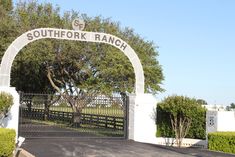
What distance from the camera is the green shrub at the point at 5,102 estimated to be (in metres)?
18.5

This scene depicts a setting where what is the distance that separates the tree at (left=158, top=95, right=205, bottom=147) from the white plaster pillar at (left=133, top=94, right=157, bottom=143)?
1.07 meters

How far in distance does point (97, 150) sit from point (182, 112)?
564 centimetres

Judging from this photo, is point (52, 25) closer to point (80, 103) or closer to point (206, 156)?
point (80, 103)

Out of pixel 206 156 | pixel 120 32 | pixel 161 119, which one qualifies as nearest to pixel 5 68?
pixel 161 119

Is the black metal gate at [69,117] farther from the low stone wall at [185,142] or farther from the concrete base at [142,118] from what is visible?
the low stone wall at [185,142]

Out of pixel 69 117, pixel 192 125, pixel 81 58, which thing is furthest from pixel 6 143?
pixel 81 58

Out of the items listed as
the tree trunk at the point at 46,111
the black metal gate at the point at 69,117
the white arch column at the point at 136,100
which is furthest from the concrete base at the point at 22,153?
the tree trunk at the point at 46,111

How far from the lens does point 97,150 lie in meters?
16.9

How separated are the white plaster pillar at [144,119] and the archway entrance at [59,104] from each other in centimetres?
53

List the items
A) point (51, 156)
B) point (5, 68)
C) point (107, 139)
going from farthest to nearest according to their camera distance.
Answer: point (107, 139)
point (5, 68)
point (51, 156)

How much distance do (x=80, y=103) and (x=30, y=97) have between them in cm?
456

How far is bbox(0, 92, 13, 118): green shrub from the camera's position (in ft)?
60.5

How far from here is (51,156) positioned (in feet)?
48.9

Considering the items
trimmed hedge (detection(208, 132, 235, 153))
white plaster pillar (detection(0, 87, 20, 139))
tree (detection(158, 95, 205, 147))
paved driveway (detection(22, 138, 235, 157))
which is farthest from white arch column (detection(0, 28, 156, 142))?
trimmed hedge (detection(208, 132, 235, 153))
